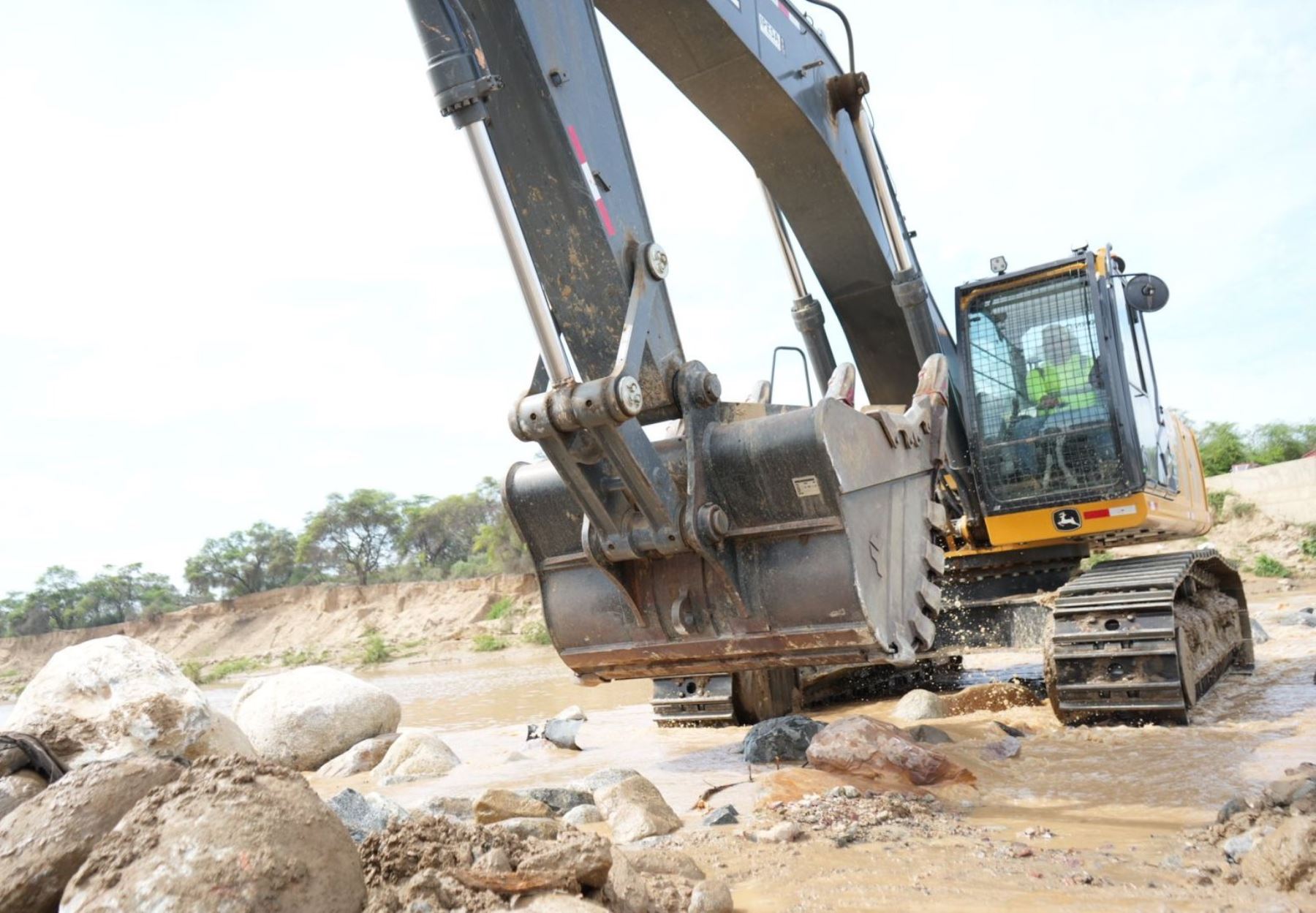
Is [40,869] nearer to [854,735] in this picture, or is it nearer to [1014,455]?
[854,735]

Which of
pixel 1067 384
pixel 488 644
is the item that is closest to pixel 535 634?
pixel 488 644

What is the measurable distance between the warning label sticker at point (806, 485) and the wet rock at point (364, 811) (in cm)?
210

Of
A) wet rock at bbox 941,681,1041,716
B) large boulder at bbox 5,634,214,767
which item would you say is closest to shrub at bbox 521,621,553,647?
wet rock at bbox 941,681,1041,716

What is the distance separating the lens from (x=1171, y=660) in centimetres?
575

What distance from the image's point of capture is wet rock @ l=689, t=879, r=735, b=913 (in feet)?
10.1

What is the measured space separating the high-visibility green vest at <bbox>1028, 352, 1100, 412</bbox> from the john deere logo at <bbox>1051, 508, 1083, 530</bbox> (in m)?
0.68

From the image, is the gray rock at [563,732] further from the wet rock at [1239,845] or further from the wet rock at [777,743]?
the wet rock at [1239,845]

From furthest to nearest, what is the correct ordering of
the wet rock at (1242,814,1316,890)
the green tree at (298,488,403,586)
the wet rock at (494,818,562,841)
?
the green tree at (298,488,403,586)
the wet rock at (494,818,562,841)
the wet rock at (1242,814,1316,890)

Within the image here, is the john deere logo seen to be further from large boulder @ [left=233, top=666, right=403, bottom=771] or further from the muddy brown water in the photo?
large boulder @ [left=233, top=666, right=403, bottom=771]

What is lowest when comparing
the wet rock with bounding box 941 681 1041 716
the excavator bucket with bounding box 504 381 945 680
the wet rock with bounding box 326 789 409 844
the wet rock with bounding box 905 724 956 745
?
the wet rock with bounding box 941 681 1041 716

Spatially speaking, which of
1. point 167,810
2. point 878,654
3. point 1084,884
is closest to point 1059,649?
point 878,654

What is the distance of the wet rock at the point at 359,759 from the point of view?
7.73 meters

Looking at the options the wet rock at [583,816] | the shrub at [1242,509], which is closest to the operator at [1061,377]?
the wet rock at [583,816]

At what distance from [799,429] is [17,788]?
3242 millimetres
